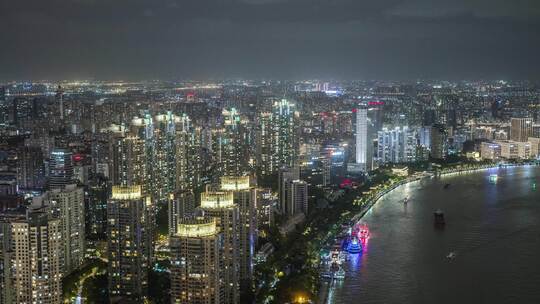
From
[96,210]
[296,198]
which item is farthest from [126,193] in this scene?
[296,198]

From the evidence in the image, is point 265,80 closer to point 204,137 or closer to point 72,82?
point 204,137

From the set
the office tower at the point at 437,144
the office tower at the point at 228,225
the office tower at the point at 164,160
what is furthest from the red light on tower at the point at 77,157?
the office tower at the point at 437,144

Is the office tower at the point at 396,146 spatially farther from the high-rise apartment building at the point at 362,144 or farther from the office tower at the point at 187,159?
the office tower at the point at 187,159

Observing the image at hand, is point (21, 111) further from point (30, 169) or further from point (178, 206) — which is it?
point (178, 206)

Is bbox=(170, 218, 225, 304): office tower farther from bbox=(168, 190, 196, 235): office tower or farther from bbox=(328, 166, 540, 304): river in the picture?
bbox=(168, 190, 196, 235): office tower

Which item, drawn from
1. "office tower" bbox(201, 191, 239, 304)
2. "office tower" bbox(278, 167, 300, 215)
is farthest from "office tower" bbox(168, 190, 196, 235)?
"office tower" bbox(278, 167, 300, 215)

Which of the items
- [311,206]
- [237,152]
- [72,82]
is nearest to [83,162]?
[72,82]
